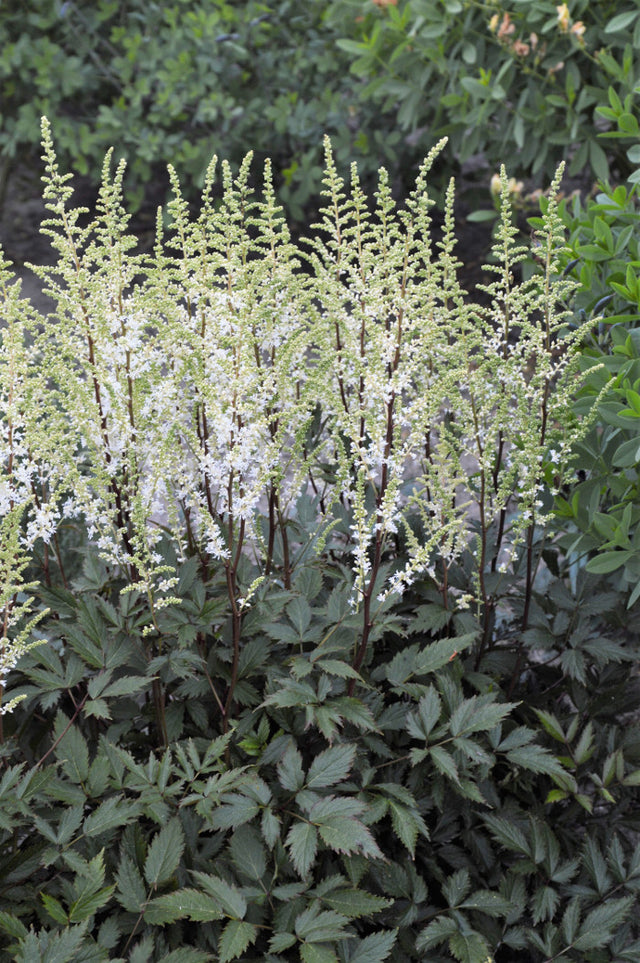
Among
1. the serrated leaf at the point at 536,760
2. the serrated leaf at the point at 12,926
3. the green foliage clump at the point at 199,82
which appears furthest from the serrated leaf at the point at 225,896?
the green foliage clump at the point at 199,82

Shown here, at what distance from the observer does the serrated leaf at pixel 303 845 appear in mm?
1731

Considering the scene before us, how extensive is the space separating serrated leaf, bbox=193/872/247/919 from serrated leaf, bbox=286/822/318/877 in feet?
0.40

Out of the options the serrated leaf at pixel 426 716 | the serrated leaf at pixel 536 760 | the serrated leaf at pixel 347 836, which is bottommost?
the serrated leaf at pixel 347 836

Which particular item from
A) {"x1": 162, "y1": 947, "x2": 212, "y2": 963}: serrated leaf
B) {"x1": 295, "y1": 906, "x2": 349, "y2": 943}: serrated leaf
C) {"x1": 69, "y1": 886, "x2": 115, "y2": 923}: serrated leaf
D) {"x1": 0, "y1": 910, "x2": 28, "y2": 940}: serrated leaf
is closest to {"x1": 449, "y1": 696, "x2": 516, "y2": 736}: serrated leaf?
{"x1": 295, "y1": 906, "x2": 349, "y2": 943}: serrated leaf

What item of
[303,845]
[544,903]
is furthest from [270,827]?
[544,903]

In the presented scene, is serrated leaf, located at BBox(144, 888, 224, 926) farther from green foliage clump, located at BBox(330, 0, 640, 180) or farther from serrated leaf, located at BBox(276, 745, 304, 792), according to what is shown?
green foliage clump, located at BBox(330, 0, 640, 180)

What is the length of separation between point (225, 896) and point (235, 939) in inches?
3.3

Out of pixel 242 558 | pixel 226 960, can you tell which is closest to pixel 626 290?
pixel 242 558

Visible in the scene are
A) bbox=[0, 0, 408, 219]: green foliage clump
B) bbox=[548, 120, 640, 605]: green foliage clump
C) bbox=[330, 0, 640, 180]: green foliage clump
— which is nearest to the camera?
bbox=[548, 120, 640, 605]: green foliage clump

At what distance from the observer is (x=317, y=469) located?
9.05 feet

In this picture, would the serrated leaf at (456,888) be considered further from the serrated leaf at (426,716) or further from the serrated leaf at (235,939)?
the serrated leaf at (235,939)

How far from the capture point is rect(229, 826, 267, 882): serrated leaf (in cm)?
184

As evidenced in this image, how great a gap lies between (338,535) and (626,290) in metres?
1.09

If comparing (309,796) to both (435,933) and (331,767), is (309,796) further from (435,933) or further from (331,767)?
(435,933)
